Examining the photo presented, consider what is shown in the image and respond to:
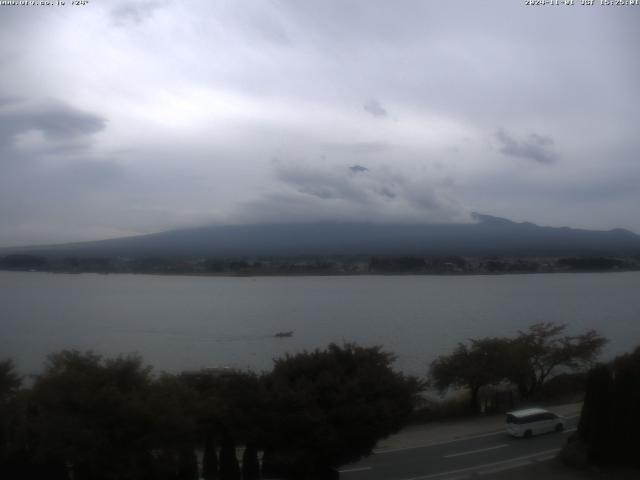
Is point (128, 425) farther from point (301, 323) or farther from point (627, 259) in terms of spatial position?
point (627, 259)

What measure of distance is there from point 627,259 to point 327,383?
7699 cm

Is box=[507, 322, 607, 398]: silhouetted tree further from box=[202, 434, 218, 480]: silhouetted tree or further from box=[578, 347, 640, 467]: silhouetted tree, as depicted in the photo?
box=[202, 434, 218, 480]: silhouetted tree

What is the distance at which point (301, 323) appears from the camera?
38188mm

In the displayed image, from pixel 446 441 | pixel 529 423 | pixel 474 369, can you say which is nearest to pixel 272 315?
pixel 474 369

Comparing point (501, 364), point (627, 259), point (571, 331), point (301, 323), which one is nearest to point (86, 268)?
point (301, 323)

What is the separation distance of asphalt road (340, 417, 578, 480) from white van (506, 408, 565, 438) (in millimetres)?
140

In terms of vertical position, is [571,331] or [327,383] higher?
[327,383]

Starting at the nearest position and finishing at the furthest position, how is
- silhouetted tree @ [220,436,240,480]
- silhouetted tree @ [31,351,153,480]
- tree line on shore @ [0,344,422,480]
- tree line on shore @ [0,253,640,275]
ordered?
silhouetted tree @ [31,351,153,480] < tree line on shore @ [0,344,422,480] < silhouetted tree @ [220,436,240,480] < tree line on shore @ [0,253,640,275]

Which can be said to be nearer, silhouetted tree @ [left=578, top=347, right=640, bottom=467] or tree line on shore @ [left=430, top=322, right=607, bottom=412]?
silhouetted tree @ [left=578, top=347, right=640, bottom=467]

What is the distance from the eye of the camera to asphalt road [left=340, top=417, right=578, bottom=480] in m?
10.9

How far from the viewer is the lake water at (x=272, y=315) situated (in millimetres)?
28750

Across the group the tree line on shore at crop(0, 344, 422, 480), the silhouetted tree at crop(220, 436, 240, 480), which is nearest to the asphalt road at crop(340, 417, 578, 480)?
the tree line on shore at crop(0, 344, 422, 480)

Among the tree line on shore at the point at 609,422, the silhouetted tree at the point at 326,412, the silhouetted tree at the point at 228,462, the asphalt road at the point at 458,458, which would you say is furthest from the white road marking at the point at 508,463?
the silhouetted tree at the point at 228,462

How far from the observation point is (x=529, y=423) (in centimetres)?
1332
